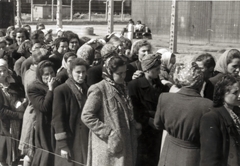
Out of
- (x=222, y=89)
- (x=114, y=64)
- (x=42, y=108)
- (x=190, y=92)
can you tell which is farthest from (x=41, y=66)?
(x=222, y=89)

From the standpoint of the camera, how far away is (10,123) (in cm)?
650

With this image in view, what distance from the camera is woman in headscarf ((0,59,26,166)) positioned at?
636cm

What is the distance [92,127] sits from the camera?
4.68 m

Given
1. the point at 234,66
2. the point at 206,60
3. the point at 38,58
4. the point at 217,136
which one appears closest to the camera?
the point at 217,136

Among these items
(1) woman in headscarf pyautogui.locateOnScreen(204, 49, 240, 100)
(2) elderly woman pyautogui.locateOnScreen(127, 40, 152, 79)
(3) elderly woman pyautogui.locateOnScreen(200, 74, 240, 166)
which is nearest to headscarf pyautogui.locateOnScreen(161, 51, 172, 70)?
(2) elderly woman pyautogui.locateOnScreen(127, 40, 152, 79)

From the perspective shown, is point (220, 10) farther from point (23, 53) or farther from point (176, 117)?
point (176, 117)

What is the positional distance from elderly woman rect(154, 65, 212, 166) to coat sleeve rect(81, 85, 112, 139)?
1.92ft

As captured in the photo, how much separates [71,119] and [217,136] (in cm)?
189

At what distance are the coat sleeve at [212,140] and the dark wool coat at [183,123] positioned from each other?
0.25 meters

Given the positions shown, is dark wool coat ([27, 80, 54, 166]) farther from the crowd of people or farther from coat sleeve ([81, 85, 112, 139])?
coat sleeve ([81, 85, 112, 139])

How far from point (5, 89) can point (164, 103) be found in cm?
273

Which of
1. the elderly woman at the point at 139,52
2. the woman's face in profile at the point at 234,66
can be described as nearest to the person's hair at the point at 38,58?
the elderly woman at the point at 139,52

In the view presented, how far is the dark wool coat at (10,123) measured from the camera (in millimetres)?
6344

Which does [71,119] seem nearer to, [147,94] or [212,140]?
[147,94]
